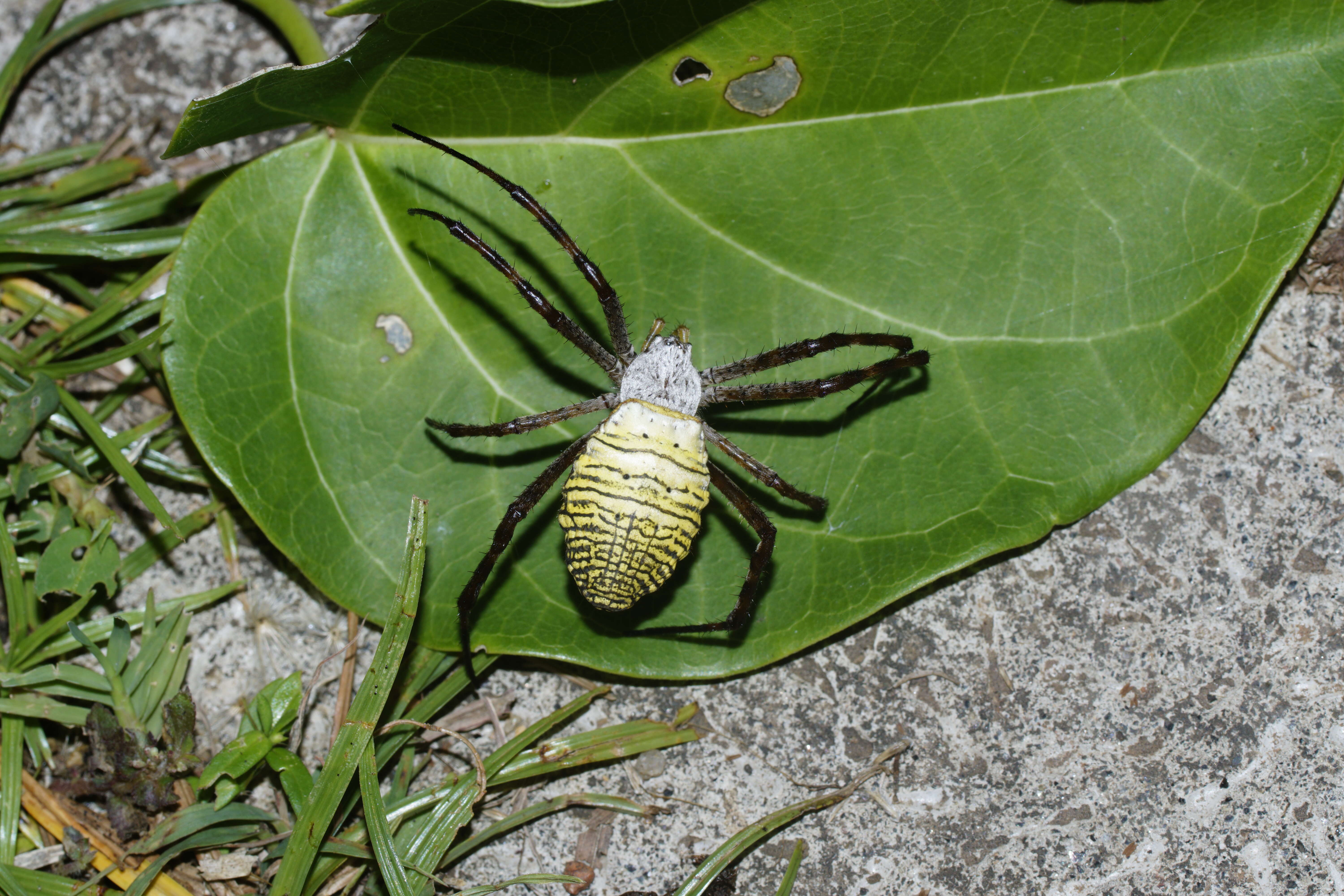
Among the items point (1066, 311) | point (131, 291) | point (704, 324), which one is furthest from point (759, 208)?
point (131, 291)

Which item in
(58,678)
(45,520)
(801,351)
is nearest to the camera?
(801,351)

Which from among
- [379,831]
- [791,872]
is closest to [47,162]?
[379,831]

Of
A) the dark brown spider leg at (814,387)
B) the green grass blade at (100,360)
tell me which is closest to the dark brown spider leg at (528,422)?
the dark brown spider leg at (814,387)

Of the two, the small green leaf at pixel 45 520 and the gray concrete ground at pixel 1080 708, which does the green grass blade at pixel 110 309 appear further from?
the gray concrete ground at pixel 1080 708

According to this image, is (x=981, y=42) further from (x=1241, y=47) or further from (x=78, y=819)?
(x=78, y=819)

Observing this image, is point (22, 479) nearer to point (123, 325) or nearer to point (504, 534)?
point (123, 325)
